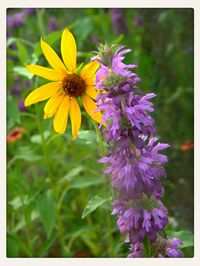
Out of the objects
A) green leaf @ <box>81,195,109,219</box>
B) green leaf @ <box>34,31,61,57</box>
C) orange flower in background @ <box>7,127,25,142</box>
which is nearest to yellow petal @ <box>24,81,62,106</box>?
green leaf @ <box>81,195,109,219</box>

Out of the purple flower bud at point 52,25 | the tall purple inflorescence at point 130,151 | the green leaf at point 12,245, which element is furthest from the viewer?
the purple flower bud at point 52,25

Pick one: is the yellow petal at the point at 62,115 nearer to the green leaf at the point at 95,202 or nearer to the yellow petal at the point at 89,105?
the yellow petal at the point at 89,105

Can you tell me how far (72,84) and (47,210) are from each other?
73cm

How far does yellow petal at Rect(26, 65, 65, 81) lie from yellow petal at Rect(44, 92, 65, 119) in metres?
0.05

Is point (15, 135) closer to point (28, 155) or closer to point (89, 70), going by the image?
point (28, 155)

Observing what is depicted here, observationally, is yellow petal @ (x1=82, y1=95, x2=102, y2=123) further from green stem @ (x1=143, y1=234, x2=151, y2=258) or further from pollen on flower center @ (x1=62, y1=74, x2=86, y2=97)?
green stem @ (x1=143, y1=234, x2=151, y2=258)

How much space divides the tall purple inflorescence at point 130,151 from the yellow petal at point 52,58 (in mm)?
137

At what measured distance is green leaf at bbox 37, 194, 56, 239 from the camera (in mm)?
1891

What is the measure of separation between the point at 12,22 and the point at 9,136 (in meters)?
0.70

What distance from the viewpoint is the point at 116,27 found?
3.02 m

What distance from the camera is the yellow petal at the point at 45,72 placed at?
127cm

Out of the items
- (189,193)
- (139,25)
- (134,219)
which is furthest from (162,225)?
(139,25)

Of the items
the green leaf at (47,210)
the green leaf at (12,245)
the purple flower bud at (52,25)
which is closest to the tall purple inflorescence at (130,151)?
the green leaf at (47,210)

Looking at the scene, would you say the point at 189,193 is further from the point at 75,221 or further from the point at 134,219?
the point at 134,219
